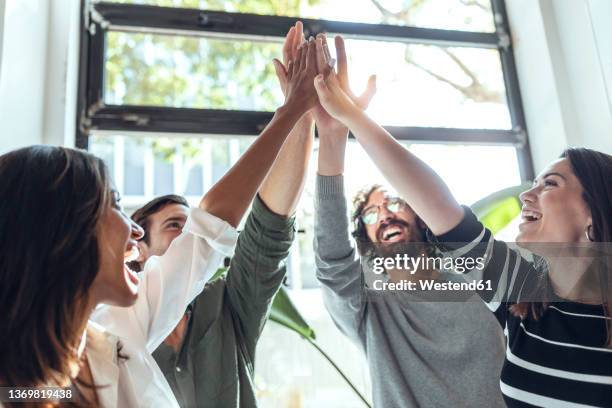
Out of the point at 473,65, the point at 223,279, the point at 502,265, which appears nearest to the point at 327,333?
the point at 223,279

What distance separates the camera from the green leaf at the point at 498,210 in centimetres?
134

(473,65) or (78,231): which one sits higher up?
(473,65)

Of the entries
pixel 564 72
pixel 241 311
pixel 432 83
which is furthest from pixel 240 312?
pixel 564 72

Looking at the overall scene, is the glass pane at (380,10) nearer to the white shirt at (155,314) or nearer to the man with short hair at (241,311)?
the man with short hair at (241,311)

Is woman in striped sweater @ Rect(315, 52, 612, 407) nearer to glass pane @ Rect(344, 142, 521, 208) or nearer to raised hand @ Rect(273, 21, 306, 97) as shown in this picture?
raised hand @ Rect(273, 21, 306, 97)

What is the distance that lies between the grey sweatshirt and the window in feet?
1.13

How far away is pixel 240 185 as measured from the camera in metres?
0.75

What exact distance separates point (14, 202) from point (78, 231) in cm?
8

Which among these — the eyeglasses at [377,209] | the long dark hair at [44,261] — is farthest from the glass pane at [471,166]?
the long dark hair at [44,261]

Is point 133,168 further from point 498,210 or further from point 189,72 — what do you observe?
point 498,210

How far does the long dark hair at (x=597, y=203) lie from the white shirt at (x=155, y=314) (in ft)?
1.87

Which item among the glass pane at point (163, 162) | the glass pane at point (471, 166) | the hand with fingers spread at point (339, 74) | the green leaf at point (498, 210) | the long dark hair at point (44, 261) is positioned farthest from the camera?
the glass pane at point (471, 166)

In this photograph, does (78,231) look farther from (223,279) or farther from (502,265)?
(502,265)

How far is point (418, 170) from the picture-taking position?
0.87m
